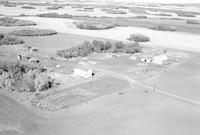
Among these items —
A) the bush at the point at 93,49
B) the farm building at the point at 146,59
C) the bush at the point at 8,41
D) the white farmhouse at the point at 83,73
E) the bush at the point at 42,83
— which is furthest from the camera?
the bush at the point at 8,41

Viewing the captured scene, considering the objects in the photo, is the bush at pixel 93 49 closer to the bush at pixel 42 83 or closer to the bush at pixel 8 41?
the bush at pixel 8 41

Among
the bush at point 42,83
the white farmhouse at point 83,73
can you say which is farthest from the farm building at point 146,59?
the bush at point 42,83

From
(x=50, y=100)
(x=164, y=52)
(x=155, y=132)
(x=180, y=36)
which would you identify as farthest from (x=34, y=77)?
(x=180, y=36)

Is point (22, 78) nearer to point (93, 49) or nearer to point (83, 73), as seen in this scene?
point (83, 73)

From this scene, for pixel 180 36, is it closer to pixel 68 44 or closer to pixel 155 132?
pixel 68 44

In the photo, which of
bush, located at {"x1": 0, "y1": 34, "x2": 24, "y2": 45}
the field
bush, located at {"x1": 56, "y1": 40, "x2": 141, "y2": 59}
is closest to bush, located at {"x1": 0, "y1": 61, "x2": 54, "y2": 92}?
the field

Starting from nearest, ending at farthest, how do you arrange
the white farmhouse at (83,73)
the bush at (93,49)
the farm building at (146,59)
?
the white farmhouse at (83,73)
the farm building at (146,59)
the bush at (93,49)

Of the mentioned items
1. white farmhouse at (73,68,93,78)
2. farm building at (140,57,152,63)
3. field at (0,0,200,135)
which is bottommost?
field at (0,0,200,135)

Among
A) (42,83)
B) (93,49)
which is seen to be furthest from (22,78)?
(93,49)

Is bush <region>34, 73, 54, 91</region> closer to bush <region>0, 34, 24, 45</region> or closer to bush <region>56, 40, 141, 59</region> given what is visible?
bush <region>56, 40, 141, 59</region>
